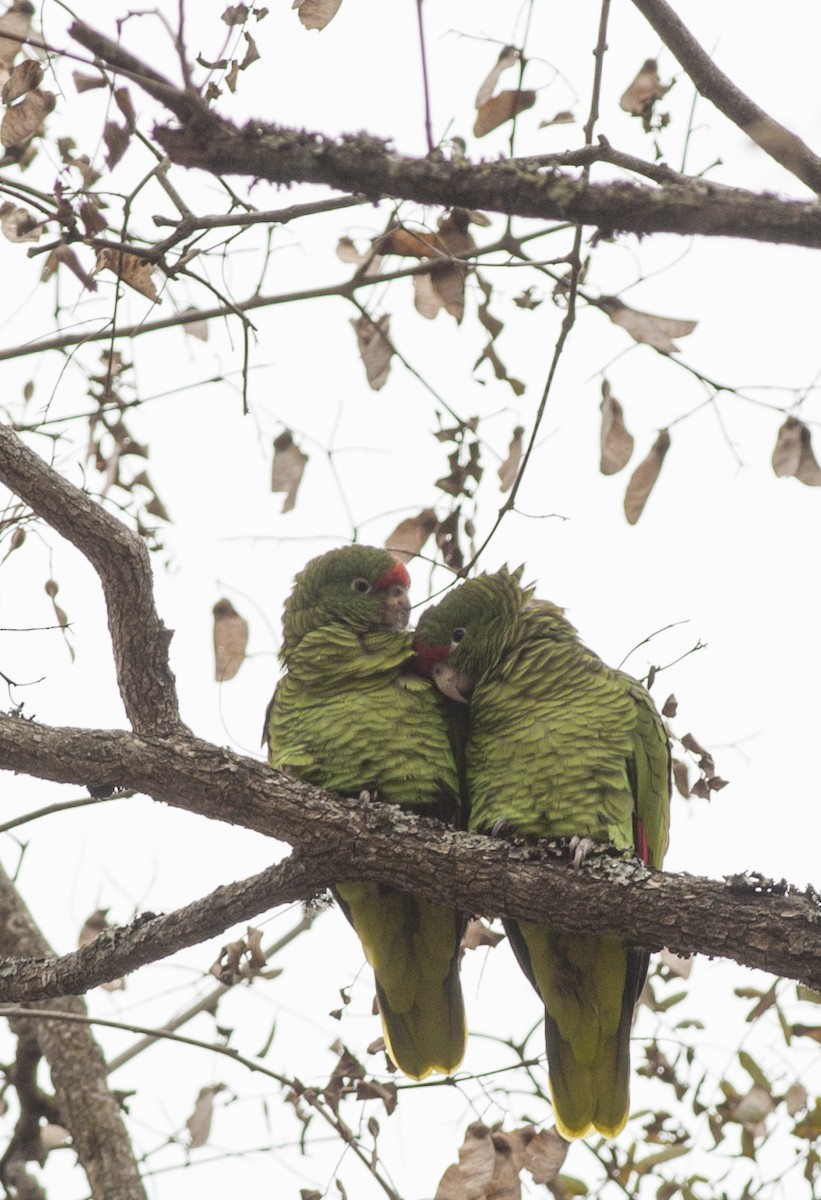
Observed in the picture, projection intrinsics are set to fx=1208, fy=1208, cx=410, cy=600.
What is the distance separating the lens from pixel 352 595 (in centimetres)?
405

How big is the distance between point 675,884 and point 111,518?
1.69 m

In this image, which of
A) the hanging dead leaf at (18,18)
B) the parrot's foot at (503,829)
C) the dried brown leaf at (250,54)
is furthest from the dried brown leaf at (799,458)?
the hanging dead leaf at (18,18)

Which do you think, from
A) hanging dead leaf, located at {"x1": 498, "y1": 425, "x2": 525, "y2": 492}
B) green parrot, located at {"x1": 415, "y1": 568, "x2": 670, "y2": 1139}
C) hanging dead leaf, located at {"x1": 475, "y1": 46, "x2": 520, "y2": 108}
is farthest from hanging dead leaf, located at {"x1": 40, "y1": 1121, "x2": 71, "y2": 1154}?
hanging dead leaf, located at {"x1": 475, "y1": 46, "x2": 520, "y2": 108}

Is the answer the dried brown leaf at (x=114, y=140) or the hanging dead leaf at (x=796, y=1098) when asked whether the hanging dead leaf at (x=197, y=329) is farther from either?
the hanging dead leaf at (x=796, y=1098)

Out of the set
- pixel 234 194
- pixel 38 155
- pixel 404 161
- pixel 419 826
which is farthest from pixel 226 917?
pixel 38 155

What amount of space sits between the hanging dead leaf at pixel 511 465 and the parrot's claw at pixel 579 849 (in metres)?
1.05

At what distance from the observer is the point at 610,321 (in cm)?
334

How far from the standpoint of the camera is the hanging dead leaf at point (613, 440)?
3393 mm

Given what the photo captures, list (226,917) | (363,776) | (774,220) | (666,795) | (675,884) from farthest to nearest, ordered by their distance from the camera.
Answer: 1. (666,795)
2. (363,776)
3. (226,917)
4. (675,884)
5. (774,220)

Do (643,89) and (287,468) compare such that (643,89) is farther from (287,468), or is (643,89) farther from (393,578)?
(393,578)

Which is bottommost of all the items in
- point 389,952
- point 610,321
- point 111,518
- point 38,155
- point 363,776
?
point 389,952

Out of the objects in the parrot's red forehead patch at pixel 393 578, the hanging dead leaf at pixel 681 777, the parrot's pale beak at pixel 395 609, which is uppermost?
the parrot's red forehead patch at pixel 393 578

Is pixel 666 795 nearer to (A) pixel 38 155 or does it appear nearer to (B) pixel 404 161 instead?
(B) pixel 404 161

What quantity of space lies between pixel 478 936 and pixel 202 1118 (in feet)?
3.87
